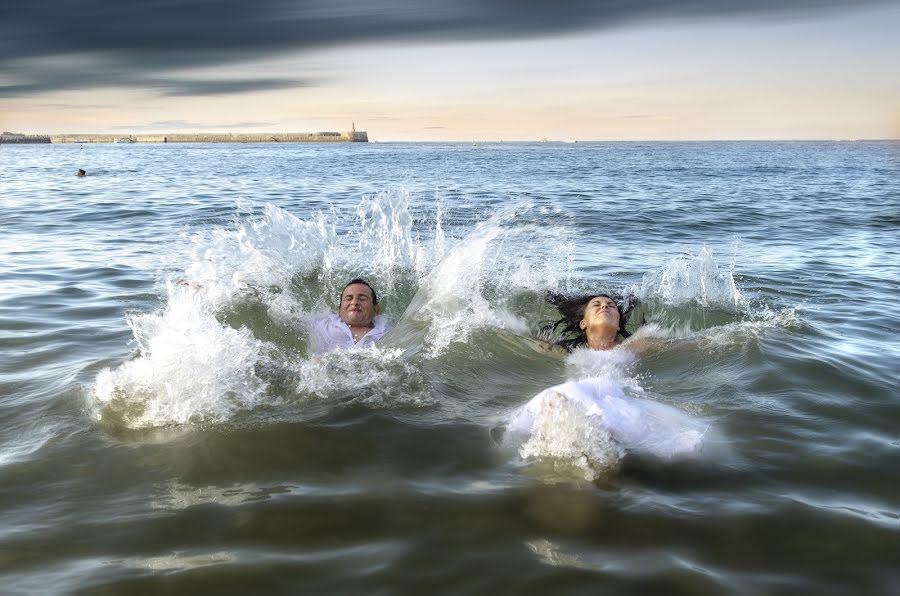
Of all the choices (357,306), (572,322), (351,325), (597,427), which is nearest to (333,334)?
(351,325)

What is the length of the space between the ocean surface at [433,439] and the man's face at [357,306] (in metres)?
0.53

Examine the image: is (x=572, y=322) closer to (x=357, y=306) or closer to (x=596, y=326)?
(x=596, y=326)

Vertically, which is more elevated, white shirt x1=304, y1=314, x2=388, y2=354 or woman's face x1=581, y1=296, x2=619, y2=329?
woman's face x1=581, y1=296, x2=619, y2=329

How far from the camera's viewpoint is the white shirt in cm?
786

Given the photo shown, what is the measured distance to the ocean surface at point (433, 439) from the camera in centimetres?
362

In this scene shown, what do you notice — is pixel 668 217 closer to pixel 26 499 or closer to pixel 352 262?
pixel 352 262

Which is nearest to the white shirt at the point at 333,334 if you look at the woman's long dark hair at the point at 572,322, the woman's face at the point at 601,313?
the woman's long dark hair at the point at 572,322

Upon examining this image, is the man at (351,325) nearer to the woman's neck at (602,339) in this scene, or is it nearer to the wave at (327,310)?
the wave at (327,310)

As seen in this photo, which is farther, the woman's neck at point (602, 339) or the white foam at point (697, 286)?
the white foam at point (697, 286)

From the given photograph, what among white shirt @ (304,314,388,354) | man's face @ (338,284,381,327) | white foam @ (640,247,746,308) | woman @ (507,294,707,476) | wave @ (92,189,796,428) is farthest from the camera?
white foam @ (640,247,746,308)

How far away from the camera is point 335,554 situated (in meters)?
3.69

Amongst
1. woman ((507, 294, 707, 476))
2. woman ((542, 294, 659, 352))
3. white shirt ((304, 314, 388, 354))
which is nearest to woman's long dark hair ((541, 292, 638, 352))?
woman ((542, 294, 659, 352))

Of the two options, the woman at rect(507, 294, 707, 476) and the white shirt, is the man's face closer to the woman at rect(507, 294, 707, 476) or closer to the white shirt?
the white shirt

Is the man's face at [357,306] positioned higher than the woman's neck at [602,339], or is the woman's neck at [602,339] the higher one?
the man's face at [357,306]
